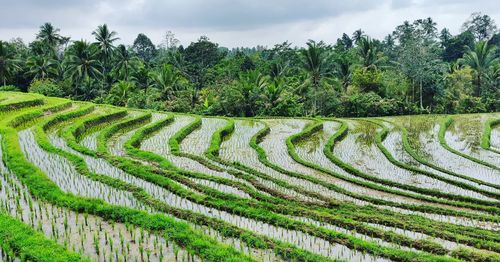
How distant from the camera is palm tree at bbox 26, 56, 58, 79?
1314 inches

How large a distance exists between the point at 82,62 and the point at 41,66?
18.5 ft

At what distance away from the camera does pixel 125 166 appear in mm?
10516

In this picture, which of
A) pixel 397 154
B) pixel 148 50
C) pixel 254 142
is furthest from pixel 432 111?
pixel 148 50

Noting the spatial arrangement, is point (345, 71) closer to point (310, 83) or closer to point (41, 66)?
point (310, 83)

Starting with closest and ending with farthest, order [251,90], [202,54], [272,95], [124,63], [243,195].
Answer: [243,195] → [272,95] → [251,90] → [124,63] → [202,54]

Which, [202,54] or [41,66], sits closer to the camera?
[41,66]

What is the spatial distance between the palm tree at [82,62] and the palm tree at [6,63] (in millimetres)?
4838

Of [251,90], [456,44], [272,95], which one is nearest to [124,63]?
[251,90]

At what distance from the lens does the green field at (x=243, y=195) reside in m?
5.97

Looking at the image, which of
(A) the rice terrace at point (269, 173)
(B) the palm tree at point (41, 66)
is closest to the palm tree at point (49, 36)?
(B) the palm tree at point (41, 66)

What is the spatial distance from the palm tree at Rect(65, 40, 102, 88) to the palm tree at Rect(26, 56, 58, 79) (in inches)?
124

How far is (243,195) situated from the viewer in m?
8.74

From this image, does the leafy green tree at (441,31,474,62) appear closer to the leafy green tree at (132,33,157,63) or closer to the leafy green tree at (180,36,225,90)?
the leafy green tree at (180,36,225,90)

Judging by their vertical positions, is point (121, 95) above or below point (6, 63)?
below
